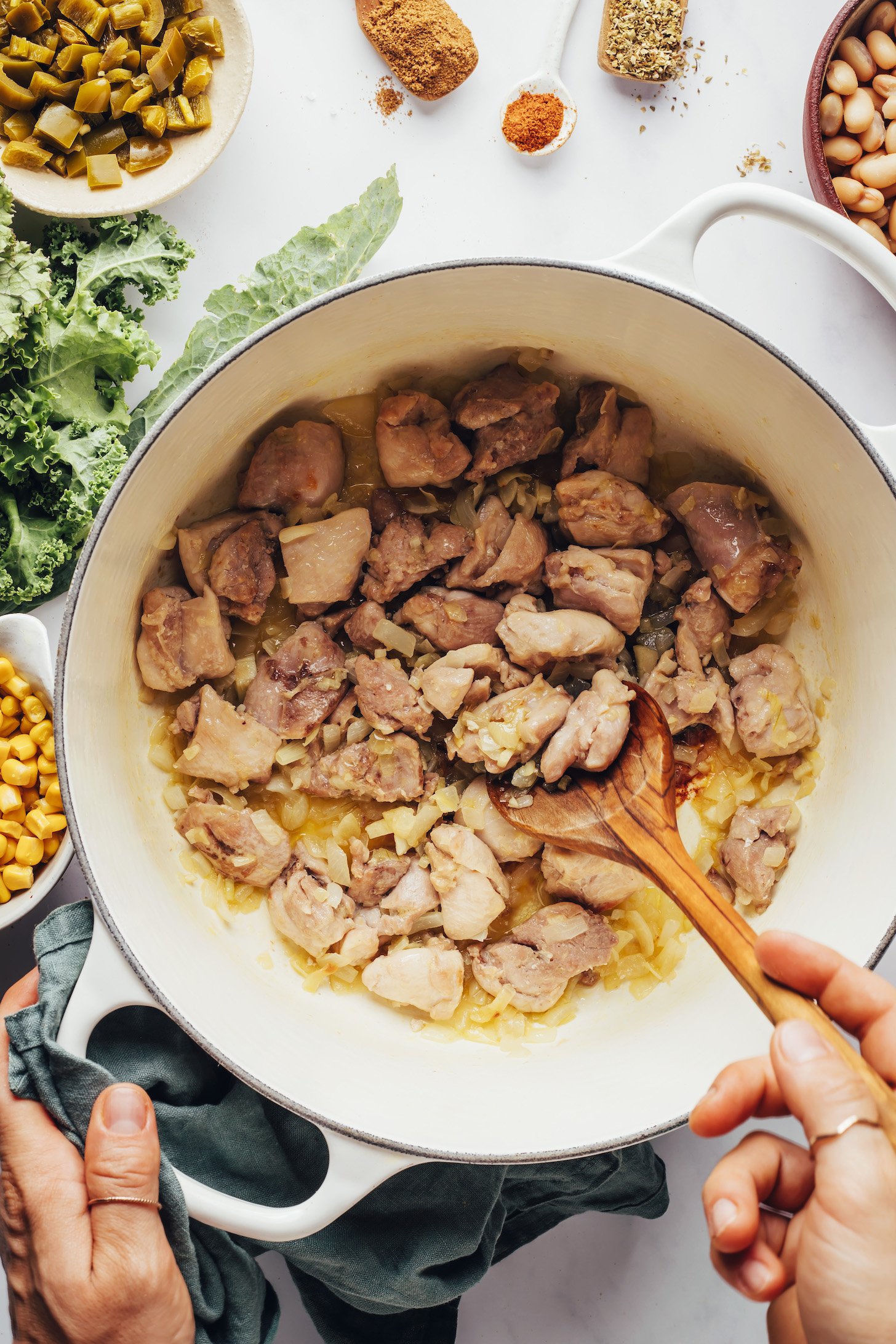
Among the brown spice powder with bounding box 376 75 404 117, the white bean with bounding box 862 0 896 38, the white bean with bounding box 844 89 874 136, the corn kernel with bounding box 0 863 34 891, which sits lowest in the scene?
the corn kernel with bounding box 0 863 34 891

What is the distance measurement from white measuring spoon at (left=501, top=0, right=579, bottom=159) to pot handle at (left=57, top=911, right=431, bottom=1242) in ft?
8.05

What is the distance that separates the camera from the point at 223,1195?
2.08 m

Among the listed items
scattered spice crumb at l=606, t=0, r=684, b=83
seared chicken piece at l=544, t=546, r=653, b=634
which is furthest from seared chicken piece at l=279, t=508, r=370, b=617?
scattered spice crumb at l=606, t=0, r=684, b=83

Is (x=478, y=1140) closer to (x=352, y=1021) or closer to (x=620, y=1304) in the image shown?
(x=352, y=1021)

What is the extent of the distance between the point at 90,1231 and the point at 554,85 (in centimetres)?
331

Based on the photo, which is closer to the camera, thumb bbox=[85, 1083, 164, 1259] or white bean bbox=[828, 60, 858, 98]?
thumb bbox=[85, 1083, 164, 1259]

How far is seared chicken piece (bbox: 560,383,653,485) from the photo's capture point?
99.5 inches

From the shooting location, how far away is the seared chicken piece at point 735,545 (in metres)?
2.51

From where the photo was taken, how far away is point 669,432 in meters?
2.62

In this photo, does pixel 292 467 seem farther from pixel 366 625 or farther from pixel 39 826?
pixel 39 826

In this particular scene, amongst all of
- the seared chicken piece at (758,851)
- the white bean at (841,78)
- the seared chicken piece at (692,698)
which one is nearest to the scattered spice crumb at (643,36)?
the white bean at (841,78)

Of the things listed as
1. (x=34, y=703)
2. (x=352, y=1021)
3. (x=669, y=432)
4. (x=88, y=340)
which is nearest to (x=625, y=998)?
(x=352, y=1021)

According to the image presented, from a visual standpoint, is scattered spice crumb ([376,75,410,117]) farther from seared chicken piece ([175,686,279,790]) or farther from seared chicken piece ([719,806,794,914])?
seared chicken piece ([719,806,794,914])

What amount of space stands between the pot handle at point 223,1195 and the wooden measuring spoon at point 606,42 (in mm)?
2722
